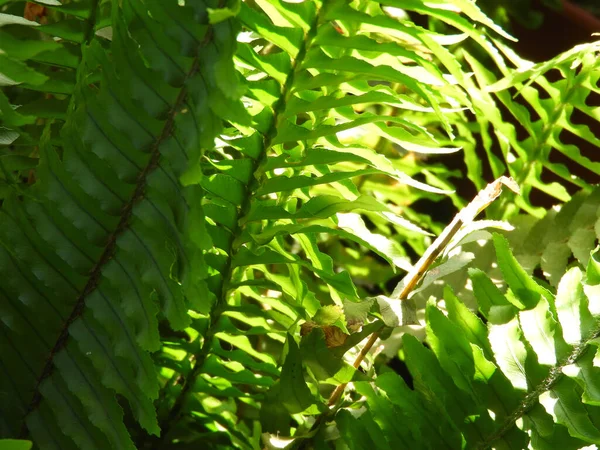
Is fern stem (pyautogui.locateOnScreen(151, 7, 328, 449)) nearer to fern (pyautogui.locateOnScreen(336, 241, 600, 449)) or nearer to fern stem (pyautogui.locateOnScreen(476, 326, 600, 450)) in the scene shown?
fern (pyautogui.locateOnScreen(336, 241, 600, 449))

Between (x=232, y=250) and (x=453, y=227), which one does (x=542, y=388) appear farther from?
(x=232, y=250)

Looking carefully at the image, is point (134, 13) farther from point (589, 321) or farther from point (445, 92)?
point (589, 321)

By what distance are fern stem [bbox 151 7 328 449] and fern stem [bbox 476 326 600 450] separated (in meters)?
0.25

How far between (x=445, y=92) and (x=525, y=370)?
23 centimetres

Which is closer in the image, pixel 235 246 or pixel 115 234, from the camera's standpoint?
pixel 115 234

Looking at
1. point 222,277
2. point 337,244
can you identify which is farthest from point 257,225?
point 337,244

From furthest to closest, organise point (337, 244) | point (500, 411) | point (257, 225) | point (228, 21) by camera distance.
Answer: point (337, 244) < point (257, 225) < point (500, 411) < point (228, 21)

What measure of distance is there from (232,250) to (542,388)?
269mm

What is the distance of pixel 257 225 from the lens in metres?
0.67

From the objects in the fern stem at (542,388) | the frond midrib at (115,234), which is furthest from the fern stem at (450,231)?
the frond midrib at (115,234)

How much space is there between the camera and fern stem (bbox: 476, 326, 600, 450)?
1.73 feet

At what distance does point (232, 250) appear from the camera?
0.62m

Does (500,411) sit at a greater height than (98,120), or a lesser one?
lesser

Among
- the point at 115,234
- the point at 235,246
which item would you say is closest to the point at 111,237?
the point at 115,234
